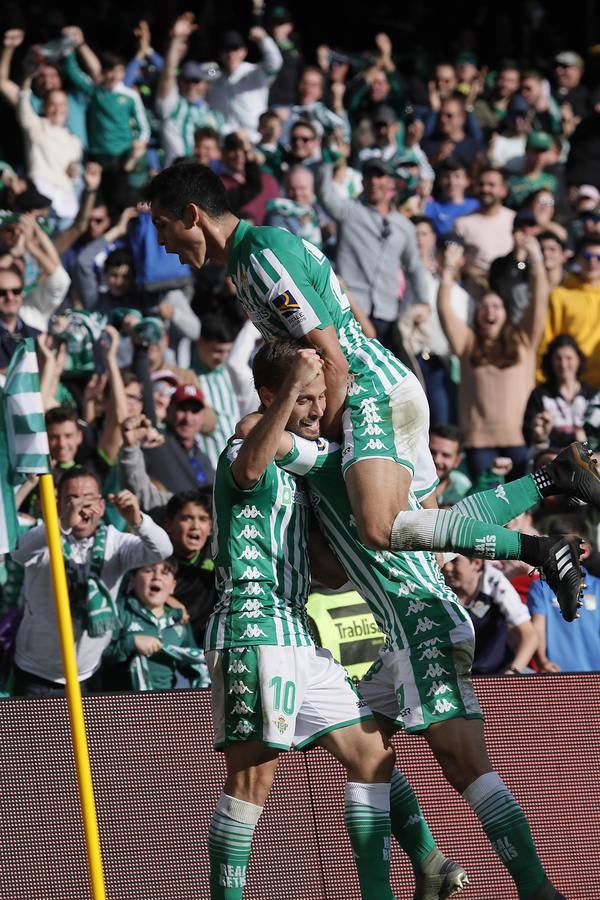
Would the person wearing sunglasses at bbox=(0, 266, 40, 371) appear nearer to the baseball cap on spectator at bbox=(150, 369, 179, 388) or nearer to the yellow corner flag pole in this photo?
the baseball cap on spectator at bbox=(150, 369, 179, 388)

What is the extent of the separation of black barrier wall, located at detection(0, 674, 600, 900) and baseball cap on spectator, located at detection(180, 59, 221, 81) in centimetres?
805

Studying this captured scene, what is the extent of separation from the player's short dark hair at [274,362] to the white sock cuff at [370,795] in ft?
4.32

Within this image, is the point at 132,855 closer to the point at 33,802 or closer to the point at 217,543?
the point at 33,802

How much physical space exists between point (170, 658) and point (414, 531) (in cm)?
256

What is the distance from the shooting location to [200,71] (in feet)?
43.1

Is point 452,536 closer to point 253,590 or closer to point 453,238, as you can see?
point 253,590

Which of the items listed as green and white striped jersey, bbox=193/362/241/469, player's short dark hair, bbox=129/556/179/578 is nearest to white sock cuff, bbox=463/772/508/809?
player's short dark hair, bbox=129/556/179/578

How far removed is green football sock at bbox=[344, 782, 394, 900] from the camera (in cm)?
500

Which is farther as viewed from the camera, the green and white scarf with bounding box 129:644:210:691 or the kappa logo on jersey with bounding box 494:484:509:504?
the green and white scarf with bounding box 129:644:210:691

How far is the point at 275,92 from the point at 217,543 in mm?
9544

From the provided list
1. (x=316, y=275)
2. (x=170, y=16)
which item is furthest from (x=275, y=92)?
(x=316, y=275)

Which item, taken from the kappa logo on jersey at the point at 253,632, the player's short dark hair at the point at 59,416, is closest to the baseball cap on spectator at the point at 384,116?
the player's short dark hair at the point at 59,416

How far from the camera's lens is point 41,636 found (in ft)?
22.5

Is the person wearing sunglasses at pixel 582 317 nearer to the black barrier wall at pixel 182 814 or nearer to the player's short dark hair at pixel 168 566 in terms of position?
the player's short dark hair at pixel 168 566
